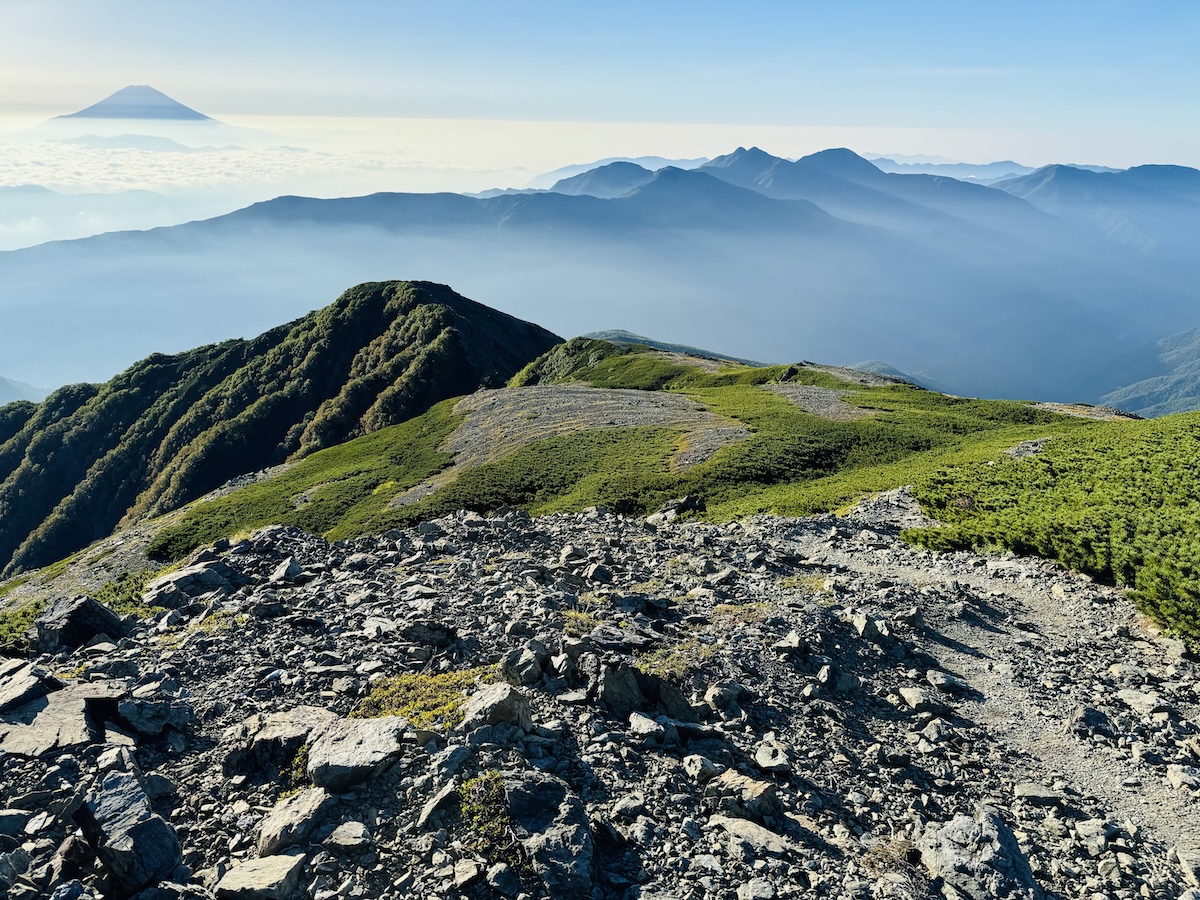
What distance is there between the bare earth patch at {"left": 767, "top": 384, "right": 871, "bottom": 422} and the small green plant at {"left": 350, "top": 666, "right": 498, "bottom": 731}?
198 ft

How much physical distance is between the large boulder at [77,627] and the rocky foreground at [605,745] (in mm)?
90

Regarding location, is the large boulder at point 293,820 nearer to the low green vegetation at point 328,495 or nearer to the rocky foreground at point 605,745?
the rocky foreground at point 605,745

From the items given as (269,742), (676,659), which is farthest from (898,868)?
(269,742)

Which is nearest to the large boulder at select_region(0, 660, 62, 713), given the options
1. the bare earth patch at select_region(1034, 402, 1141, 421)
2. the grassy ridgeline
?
the grassy ridgeline

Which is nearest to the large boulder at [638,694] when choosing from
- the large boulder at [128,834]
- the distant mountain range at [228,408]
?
the large boulder at [128,834]

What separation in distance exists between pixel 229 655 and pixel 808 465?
44.1m

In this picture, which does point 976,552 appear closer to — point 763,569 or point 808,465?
point 763,569

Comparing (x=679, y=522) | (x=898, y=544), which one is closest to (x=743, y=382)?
(x=679, y=522)

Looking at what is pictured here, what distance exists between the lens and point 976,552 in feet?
88.5

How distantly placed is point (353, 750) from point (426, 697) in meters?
2.53

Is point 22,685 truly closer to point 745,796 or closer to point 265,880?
point 265,880

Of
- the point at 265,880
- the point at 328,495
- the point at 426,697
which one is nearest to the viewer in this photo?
the point at 265,880

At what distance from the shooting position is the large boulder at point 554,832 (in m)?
9.77

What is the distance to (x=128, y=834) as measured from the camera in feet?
32.2
